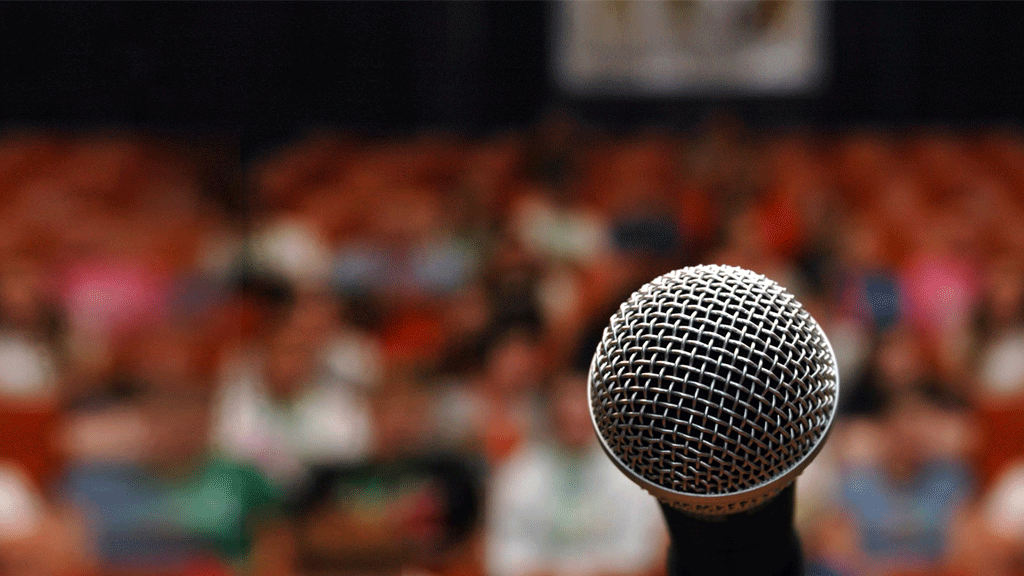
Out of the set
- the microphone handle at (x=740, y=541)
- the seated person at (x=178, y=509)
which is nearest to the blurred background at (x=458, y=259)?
the seated person at (x=178, y=509)

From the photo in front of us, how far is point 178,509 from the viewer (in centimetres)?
144

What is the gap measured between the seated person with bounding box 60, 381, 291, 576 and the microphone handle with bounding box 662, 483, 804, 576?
1.12 m

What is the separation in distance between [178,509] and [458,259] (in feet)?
3.72

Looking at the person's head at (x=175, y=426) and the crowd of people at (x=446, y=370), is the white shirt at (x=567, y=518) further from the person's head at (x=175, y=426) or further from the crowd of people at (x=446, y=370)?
the person's head at (x=175, y=426)

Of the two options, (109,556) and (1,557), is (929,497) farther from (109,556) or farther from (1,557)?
(1,557)

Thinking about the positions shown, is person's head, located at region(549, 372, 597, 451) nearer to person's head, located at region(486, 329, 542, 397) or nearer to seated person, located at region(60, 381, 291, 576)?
person's head, located at region(486, 329, 542, 397)

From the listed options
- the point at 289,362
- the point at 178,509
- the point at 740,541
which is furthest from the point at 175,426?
the point at 740,541

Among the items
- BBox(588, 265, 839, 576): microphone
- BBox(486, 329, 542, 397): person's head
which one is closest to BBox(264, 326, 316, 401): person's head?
BBox(486, 329, 542, 397): person's head

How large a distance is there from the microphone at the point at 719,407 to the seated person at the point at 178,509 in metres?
1.13

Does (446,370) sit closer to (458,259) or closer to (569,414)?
(569,414)

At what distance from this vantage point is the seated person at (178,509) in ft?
4.59

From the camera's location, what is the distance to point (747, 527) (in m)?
0.39

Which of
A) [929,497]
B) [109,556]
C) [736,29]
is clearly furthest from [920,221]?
[109,556]

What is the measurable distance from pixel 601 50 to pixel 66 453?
3024 millimetres
